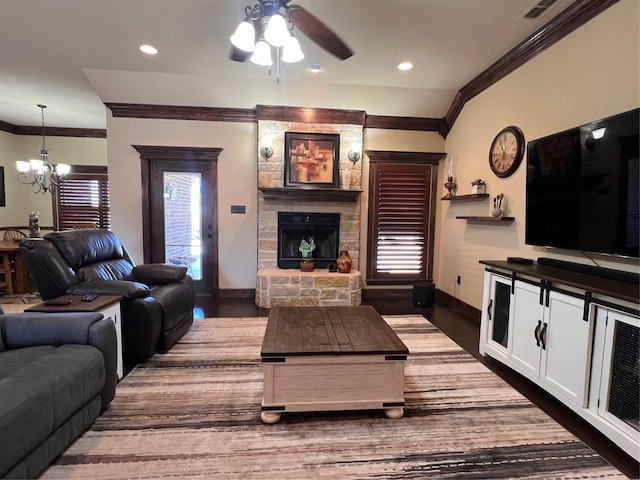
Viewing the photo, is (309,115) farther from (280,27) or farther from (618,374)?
(618,374)

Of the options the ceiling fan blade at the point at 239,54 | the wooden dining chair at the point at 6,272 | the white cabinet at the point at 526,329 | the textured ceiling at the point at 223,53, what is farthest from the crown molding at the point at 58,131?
the white cabinet at the point at 526,329

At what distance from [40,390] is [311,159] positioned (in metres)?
3.75

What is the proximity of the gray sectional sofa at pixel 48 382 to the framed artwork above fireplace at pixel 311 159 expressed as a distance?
307 cm

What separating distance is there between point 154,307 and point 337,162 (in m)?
3.01

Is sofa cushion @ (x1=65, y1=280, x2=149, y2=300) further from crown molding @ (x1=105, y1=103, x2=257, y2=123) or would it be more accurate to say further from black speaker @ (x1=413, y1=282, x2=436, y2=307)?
black speaker @ (x1=413, y1=282, x2=436, y2=307)

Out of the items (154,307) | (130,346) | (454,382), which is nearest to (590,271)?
(454,382)

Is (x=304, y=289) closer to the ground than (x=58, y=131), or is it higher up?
closer to the ground

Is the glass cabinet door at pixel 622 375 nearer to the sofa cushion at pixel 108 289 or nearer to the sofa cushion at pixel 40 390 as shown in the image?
the sofa cushion at pixel 40 390

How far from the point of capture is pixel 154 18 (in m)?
2.77

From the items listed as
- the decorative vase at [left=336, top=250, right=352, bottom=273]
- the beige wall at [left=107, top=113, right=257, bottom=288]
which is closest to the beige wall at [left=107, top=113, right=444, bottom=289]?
the beige wall at [left=107, top=113, right=257, bottom=288]

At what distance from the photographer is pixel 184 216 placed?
463 cm

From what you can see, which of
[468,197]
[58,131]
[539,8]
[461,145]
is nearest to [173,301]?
[468,197]

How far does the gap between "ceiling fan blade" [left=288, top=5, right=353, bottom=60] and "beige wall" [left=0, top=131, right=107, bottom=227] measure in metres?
5.96

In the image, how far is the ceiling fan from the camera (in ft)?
6.33
